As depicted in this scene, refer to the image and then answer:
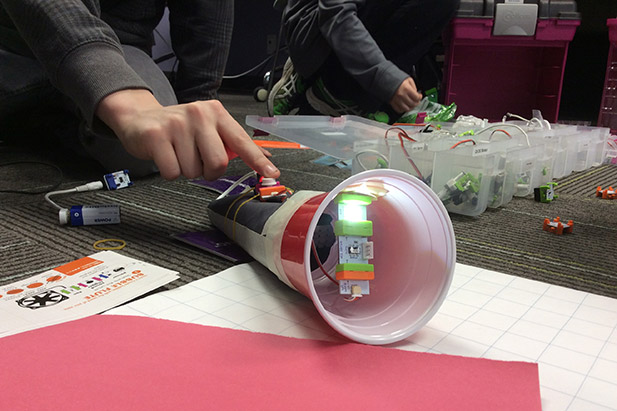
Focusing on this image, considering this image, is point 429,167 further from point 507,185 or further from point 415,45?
point 415,45

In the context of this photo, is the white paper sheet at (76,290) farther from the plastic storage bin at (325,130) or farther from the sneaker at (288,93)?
the sneaker at (288,93)

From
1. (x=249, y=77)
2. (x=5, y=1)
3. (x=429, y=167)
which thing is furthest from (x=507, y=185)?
(x=249, y=77)

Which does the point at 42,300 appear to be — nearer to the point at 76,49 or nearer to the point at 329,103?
the point at 76,49

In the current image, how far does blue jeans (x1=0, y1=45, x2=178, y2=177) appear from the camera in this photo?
1.15 meters

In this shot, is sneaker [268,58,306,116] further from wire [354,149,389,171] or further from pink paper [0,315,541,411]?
pink paper [0,315,541,411]

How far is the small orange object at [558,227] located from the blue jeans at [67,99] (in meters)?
0.85

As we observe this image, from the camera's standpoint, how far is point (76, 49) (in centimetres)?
71

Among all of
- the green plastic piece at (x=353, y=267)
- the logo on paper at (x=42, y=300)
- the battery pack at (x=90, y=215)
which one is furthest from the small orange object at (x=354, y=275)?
the battery pack at (x=90, y=215)

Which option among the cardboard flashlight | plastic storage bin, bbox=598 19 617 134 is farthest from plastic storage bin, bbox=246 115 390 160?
plastic storage bin, bbox=598 19 617 134

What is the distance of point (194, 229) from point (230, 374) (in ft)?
1.41

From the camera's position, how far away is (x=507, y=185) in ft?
3.43

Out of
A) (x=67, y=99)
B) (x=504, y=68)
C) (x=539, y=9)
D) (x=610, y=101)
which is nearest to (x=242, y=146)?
(x=67, y=99)

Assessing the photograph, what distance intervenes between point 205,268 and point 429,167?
0.52 m

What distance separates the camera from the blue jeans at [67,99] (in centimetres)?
115
